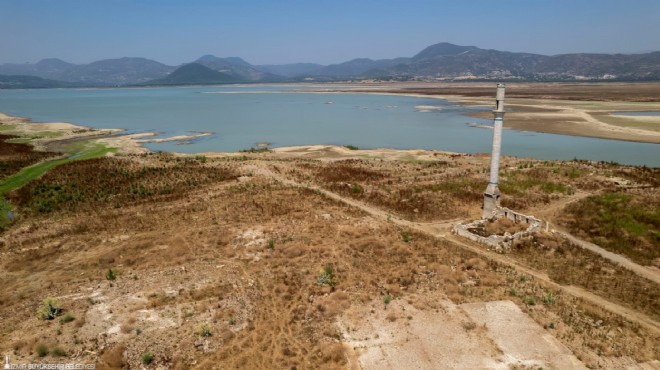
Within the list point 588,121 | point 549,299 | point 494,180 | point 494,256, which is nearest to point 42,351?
point 549,299

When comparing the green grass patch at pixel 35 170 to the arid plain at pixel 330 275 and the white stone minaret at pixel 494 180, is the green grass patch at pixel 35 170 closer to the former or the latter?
the arid plain at pixel 330 275

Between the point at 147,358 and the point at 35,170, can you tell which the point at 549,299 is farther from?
the point at 35,170

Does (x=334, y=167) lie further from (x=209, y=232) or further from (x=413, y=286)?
(x=413, y=286)


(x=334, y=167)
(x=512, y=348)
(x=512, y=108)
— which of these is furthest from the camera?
(x=512, y=108)

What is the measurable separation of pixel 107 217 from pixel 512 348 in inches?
1084

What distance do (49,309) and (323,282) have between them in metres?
11.2

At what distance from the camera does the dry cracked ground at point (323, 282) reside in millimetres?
13742

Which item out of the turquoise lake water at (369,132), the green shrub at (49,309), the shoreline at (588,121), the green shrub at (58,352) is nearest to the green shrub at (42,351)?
the green shrub at (58,352)

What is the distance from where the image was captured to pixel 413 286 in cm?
1781

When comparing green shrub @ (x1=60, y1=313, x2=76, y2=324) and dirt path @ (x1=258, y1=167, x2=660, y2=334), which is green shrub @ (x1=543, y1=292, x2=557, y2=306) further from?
green shrub @ (x1=60, y1=313, x2=76, y2=324)

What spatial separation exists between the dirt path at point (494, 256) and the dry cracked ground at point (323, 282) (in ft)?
0.33

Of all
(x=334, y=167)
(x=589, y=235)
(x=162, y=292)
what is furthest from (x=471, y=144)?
(x=162, y=292)

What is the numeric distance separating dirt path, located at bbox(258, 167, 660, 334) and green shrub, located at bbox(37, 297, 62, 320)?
19.0 m

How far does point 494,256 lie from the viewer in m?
21.4
